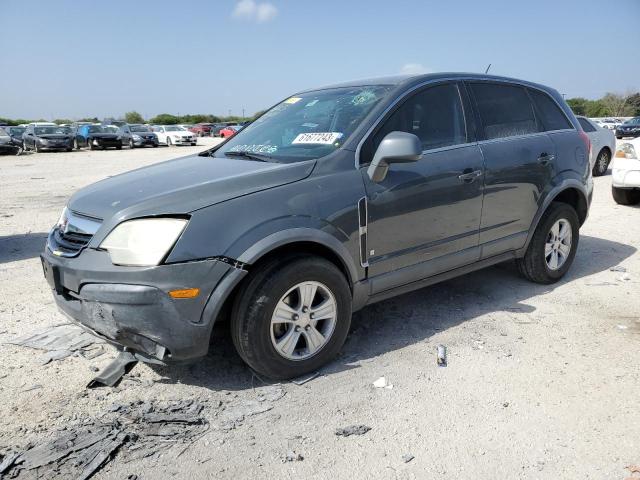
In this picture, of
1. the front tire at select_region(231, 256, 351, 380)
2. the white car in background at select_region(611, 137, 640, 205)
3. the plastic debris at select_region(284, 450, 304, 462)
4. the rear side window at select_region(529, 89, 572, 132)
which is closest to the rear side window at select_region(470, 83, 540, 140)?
the rear side window at select_region(529, 89, 572, 132)

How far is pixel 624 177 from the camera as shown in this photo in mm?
8406

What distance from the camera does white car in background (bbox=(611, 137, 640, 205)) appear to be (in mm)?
8273

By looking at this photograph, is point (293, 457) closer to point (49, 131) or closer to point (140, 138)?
point (49, 131)

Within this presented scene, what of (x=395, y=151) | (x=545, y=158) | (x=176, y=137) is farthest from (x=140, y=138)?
(x=395, y=151)

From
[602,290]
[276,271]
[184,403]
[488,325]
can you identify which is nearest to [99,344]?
[184,403]

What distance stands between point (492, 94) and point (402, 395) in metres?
2.65

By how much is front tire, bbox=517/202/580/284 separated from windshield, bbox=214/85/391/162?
204 cm

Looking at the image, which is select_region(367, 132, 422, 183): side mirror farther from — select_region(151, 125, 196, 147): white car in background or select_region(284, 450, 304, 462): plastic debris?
select_region(151, 125, 196, 147): white car in background

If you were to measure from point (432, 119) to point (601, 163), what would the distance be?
11.3 m

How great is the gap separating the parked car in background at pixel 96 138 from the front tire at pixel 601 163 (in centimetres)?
2501

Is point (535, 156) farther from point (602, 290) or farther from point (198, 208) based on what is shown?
point (198, 208)

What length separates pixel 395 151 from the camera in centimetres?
326

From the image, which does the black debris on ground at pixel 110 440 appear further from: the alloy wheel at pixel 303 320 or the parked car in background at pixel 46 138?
the parked car in background at pixel 46 138

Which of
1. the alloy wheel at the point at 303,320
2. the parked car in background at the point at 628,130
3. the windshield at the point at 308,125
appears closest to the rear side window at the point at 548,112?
the windshield at the point at 308,125
